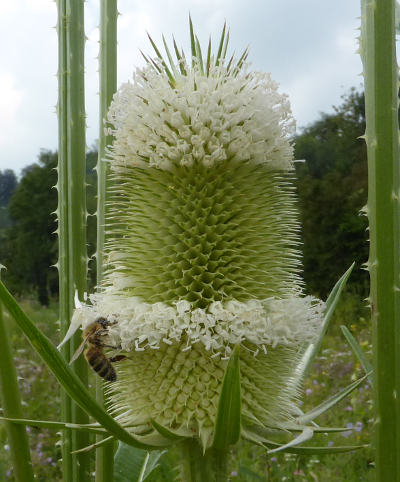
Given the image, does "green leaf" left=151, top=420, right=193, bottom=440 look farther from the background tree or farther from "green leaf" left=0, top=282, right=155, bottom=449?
the background tree

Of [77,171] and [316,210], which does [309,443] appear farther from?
[316,210]

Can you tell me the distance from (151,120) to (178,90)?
0.15 metres

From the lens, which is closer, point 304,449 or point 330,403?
point 304,449

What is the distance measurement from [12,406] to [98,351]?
0.37 meters

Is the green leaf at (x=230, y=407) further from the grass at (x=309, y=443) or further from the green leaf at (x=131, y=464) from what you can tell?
the green leaf at (x=131, y=464)

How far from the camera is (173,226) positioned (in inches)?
75.9

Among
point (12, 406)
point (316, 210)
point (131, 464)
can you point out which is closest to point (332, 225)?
point (316, 210)

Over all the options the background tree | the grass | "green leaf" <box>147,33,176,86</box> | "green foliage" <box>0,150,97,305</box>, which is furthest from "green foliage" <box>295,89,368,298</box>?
"green leaf" <box>147,33,176,86</box>

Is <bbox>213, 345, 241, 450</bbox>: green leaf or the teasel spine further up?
the teasel spine

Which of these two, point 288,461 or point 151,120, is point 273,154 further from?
point 288,461

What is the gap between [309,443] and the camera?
499cm

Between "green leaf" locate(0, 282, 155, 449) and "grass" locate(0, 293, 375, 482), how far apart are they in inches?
41.5

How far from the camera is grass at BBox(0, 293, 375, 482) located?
413 cm

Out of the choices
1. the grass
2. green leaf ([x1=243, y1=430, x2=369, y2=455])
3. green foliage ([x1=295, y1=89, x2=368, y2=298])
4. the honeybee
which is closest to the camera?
green leaf ([x1=243, y1=430, x2=369, y2=455])
